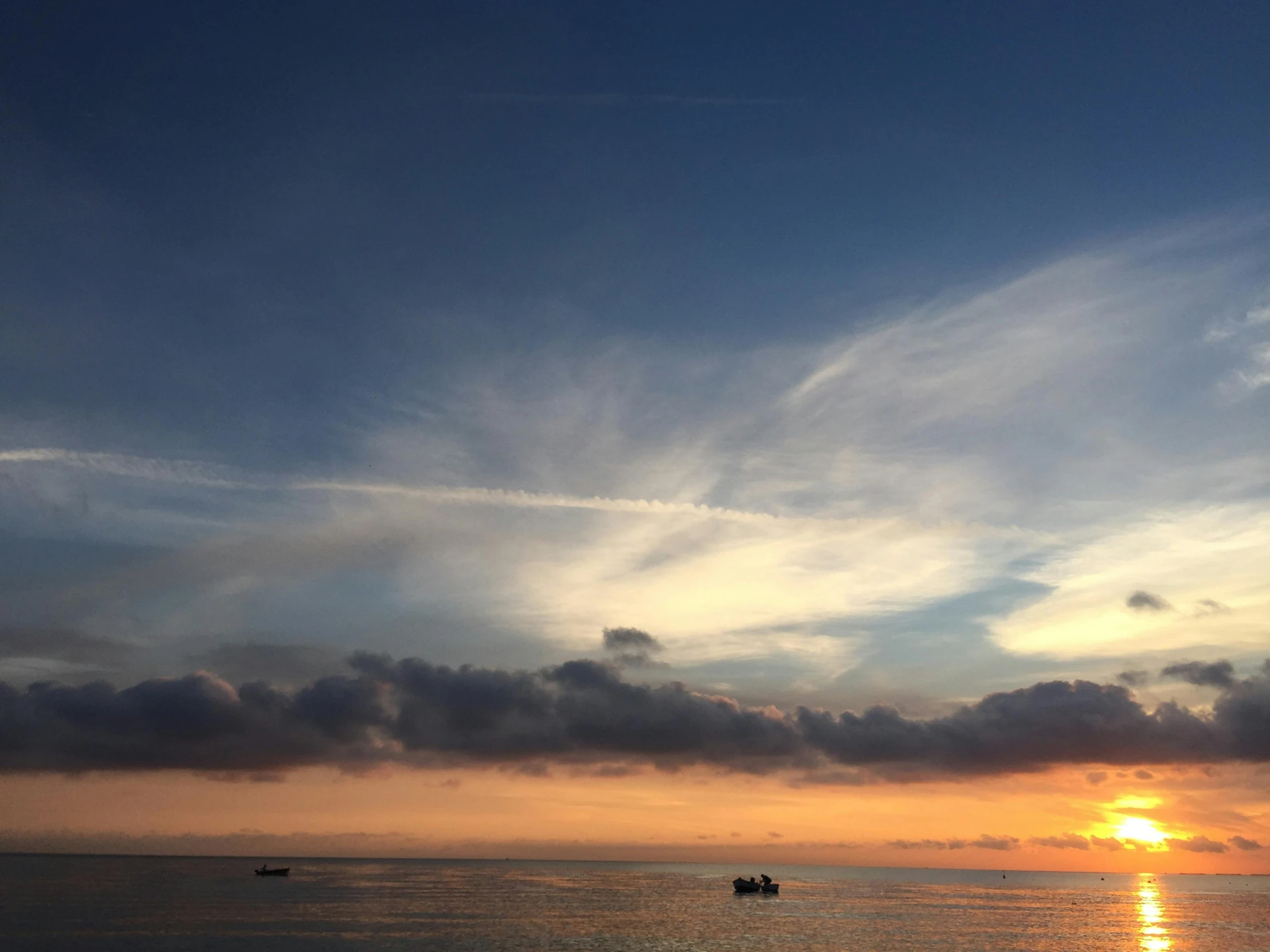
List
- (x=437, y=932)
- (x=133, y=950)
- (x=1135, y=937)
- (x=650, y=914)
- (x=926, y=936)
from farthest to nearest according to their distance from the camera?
(x=650, y=914) < (x=1135, y=937) < (x=926, y=936) < (x=437, y=932) < (x=133, y=950)

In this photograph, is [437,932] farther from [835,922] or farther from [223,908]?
[835,922]

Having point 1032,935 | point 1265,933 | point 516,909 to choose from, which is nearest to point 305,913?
point 516,909

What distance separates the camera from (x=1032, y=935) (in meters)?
163

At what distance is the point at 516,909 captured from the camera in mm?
191000

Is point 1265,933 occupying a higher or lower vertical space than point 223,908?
lower

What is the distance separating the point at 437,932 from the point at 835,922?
77.8 metres

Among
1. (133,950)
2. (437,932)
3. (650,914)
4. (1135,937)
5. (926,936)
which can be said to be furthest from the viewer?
(650,914)

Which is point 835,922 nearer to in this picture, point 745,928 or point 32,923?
point 745,928

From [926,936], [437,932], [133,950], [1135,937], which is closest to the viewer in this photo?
[133,950]

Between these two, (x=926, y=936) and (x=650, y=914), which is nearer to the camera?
(x=926, y=936)

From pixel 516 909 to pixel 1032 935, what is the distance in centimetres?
9670

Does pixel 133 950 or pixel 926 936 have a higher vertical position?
pixel 133 950

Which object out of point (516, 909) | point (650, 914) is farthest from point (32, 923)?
point (650, 914)

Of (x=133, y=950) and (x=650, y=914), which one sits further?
(x=650, y=914)
